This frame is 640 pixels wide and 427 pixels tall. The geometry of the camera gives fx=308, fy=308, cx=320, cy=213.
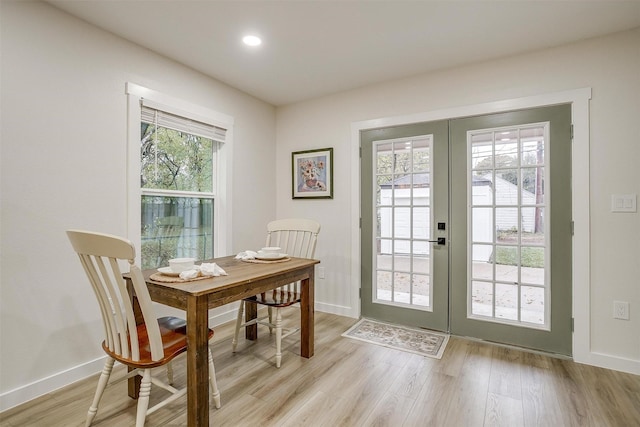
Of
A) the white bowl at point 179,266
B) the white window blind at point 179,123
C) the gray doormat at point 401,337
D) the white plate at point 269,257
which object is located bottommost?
the gray doormat at point 401,337

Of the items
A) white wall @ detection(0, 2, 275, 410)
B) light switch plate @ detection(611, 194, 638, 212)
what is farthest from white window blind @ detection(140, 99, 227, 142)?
light switch plate @ detection(611, 194, 638, 212)

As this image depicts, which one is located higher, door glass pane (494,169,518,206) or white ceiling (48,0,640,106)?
white ceiling (48,0,640,106)

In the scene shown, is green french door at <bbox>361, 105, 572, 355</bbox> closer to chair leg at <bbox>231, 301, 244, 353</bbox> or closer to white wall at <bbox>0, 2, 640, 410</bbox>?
white wall at <bbox>0, 2, 640, 410</bbox>

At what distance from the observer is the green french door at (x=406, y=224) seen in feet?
9.64

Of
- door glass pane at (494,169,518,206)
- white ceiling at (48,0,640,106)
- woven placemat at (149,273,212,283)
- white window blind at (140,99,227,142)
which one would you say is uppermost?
white ceiling at (48,0,640,106)

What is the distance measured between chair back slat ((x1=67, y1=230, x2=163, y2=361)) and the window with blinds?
1.17m

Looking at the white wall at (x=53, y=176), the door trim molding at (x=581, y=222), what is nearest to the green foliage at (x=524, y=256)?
the door trim molding at (x=581, y=222)

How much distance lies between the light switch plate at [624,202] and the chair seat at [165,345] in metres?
2.94

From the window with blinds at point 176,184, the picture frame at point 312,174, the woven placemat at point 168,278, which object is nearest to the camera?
the woven placemat at point 168,278

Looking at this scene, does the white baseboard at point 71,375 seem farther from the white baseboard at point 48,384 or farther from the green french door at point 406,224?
the green french door at point 406,224

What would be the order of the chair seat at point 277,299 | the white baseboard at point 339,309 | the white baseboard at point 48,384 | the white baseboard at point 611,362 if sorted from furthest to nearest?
the white baseboard at point 339,309 < the chair seat at point 277,299 < the white baseboard at point 611,362 < the white baseboard at point 48,384

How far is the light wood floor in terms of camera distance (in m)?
1.73

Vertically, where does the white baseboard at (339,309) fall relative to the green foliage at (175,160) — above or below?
below

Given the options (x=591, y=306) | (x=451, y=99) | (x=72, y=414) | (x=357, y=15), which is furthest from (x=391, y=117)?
(x=72, y=414)
